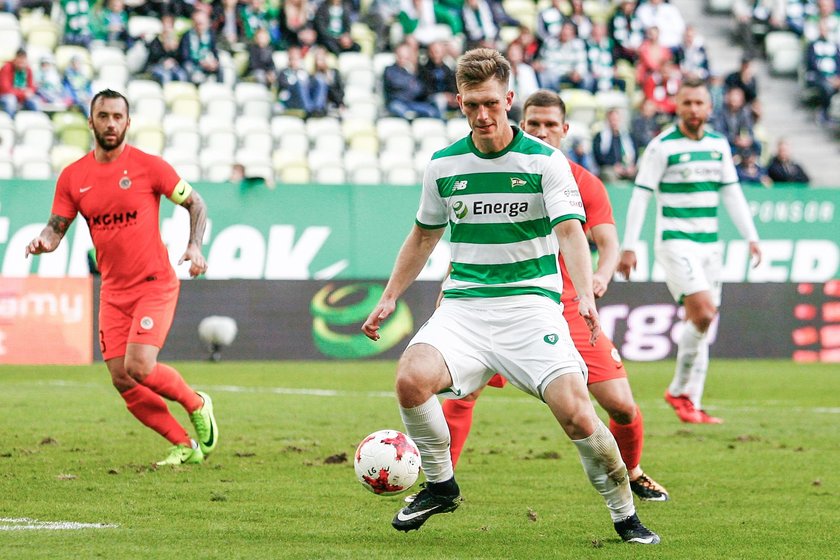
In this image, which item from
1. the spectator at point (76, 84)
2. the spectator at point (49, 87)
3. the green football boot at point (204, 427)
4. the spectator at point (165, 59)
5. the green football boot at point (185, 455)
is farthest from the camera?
the spectator at point (165, 59)

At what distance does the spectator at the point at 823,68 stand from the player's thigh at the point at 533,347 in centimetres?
2011

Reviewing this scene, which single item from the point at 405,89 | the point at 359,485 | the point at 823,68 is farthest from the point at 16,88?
the point at 823,68

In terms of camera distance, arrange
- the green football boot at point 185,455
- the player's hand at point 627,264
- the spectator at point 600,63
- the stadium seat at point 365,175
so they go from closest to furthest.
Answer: the green football boot at point 185,455 < the player's hand at point 627,264 < the stadium seat at point 365,175 < the spectator at point 600,63

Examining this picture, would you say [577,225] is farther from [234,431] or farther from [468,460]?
[234,431]

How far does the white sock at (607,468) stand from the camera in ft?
19.2

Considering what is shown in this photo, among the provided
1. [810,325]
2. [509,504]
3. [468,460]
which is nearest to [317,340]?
[810,325]

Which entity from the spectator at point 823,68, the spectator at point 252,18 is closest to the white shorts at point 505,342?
the spectator at point 252,18

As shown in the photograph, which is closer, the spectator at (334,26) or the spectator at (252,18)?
the spectator at (252,18)

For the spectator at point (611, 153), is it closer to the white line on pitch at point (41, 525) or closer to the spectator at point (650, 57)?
the spectator at point (650, 57)

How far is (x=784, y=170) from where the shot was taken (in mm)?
21891

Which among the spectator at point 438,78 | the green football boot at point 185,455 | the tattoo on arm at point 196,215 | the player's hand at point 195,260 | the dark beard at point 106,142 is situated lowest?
the green football boot at point 185,455

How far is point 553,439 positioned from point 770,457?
1640mm

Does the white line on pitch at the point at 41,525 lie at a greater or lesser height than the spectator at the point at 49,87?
lesser

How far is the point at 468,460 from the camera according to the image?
8.96m
